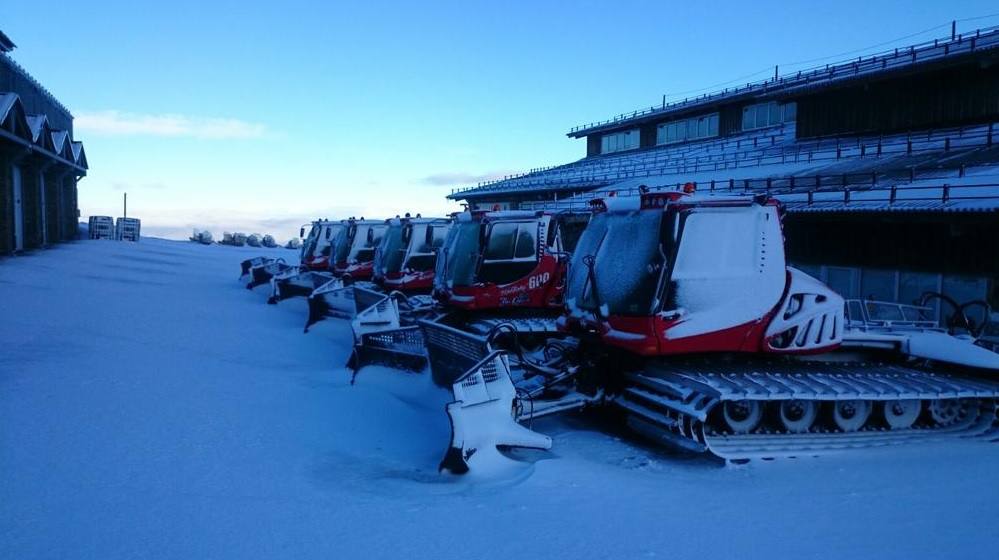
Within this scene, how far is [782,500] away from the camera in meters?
5.49

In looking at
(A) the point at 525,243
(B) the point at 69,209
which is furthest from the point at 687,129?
(B) the point at 69,209

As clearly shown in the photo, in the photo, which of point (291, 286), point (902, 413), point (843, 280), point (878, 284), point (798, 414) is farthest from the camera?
point (291, 286)

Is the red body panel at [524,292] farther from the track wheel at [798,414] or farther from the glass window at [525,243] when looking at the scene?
the track wheel at [798,414]

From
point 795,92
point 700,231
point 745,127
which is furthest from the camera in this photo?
point 745,127

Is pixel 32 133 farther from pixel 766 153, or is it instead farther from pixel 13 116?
pixel 766 153

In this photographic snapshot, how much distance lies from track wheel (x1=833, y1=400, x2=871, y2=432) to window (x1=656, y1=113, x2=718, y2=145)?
3323cm

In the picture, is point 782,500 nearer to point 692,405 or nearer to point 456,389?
point 692,405

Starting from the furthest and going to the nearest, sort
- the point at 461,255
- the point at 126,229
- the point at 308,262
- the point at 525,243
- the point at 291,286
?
1. the point at 126,229
2. the point at 308,262
3. the point at 291,286
4. the point at 461,255
5. the point at 525,243

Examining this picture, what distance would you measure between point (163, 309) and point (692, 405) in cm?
1154

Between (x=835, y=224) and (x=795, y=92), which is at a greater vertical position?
(x=795, y=92)

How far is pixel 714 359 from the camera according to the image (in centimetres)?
748

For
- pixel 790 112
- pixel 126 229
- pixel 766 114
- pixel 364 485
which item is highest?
pixel 766 114

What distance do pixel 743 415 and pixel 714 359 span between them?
67cm

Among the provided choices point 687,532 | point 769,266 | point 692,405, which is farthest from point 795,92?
point 687,532
